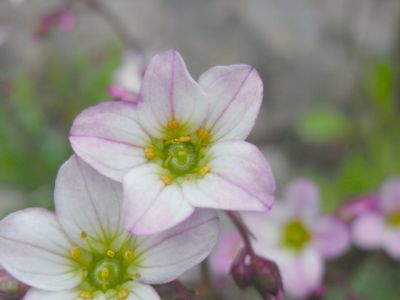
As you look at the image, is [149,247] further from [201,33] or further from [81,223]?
[201,33]

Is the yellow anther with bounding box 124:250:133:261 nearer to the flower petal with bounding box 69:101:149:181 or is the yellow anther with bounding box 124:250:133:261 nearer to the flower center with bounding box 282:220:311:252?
the flower petal with bounding box 69:101:149:181

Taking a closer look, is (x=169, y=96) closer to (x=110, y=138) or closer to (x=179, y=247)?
(x=110, y=138)

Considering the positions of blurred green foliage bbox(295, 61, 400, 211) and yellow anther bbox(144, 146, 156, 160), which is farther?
blurred green foliage bbox(295, 61, 400, 211)

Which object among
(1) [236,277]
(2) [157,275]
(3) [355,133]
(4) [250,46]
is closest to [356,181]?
(3) [355,133]

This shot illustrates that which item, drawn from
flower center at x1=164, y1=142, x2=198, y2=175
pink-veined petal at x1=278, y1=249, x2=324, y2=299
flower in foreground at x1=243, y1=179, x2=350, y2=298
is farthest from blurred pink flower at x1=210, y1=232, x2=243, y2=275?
flower center at x1=164, y1=142, x2=198, y2=175

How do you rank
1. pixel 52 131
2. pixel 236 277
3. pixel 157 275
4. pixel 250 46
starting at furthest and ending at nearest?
pixel 250 46
pixel 52 131
pixel 236 277
pixel 157 275

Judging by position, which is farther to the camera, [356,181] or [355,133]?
[355,133]

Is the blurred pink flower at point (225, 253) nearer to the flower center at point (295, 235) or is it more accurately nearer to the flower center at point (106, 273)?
the flower center at point (295, 235)

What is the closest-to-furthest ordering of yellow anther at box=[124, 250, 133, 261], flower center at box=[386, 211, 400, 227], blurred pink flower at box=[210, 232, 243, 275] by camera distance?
yellow anther at box=[124, 250, 133, 261], blurred pink flower at box=[210, 232, 243, 275], flower center at box=[386, 211, 400, 227]
